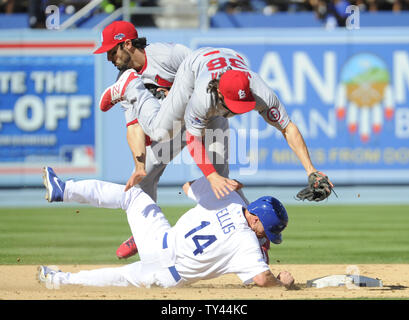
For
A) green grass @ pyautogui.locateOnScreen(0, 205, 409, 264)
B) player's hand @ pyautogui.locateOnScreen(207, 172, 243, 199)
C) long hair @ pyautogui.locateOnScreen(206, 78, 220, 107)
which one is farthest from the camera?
green grass @ pyautogui.locateOnScreen(0, 205, 409, 264)

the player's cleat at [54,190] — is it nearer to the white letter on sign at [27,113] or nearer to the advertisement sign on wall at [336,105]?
the advertisement sign on wall at [336,105]

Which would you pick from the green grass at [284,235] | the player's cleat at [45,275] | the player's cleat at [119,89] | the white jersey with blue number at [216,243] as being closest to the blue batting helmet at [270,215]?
the white jersey with blue number at [216,243]

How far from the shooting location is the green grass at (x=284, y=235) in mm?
9469

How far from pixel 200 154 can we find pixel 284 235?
5167 mm

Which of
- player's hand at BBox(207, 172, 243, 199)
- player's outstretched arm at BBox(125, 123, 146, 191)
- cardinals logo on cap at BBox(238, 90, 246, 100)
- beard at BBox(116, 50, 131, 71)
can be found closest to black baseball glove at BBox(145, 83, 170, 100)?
beard at BBox(116, 50, 131, 71)

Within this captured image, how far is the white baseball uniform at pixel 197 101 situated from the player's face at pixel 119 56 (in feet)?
1.45

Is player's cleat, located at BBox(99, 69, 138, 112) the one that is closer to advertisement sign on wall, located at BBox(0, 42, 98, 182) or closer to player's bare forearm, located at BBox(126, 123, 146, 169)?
player's bare forearm, located at BBox(126, 123, 146, 169)

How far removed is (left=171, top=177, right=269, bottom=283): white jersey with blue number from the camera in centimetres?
618

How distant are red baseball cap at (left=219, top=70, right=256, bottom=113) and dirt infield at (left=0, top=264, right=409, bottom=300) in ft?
4.90

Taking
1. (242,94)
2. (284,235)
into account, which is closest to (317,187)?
(242,94)

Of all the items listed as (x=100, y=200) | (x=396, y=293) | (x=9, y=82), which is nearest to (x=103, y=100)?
(x=100, y=200)

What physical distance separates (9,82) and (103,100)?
883cm

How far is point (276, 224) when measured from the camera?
252 inches
